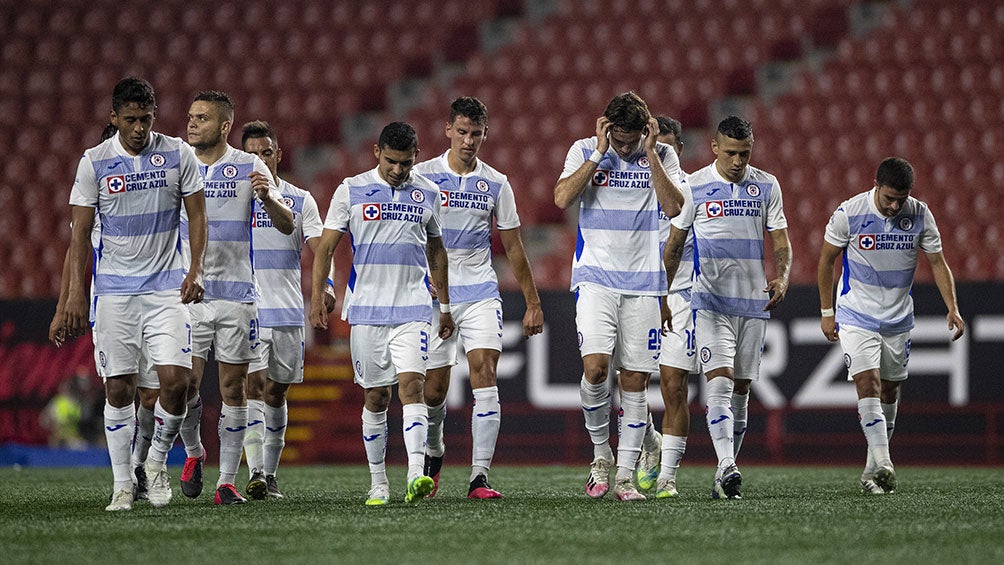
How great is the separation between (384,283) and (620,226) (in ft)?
5.15

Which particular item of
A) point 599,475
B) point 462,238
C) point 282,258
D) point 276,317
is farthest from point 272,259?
point 599,475

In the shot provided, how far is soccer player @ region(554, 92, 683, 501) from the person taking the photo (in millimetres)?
8367

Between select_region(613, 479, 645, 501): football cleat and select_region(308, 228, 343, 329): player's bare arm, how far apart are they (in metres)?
2.06

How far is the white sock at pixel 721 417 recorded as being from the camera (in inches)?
330

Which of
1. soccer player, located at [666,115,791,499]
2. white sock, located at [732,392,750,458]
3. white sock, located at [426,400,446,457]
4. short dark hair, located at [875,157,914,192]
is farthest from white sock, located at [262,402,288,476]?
short dark hair, located at [875,157,914,192]

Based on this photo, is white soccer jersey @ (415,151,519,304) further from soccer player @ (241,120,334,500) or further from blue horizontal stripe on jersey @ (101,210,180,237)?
blue horizontal stripe on jersey @ (101,210,180,237)

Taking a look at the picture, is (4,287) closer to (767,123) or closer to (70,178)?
(70,178)

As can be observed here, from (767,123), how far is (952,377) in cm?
601

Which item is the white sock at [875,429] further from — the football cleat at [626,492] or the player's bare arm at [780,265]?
the football cleat at [626,492]

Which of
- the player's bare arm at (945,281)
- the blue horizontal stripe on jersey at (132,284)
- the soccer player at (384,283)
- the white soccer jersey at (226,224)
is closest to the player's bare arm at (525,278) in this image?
the soccer player at (384,283)

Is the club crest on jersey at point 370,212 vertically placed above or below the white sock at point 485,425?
above

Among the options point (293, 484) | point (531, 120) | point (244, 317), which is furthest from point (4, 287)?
point (244, 317)

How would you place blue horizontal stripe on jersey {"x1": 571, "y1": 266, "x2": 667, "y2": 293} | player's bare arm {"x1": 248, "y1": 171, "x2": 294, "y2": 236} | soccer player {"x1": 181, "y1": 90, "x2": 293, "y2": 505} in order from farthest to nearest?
soccer player {"x1": 181, "y1": 90, "x2": 293, "y2": 505} < blue horizontal stripe on jersey {"x1": 571, "y1": 266, "x2": 667, "y2": 293} < player's bare arm {"x1": 248, "y1": 171, "x2": 294, "y2": 236}

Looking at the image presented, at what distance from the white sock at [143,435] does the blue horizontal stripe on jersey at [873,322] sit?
470 cm
